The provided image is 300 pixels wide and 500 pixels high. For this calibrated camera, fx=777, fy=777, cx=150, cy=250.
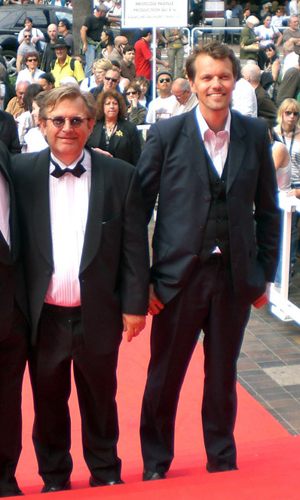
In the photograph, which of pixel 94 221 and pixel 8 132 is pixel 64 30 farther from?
pixel 94 221

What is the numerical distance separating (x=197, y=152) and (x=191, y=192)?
7.0 inches

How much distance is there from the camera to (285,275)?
657cm

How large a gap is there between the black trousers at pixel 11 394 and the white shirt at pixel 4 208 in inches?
13.1

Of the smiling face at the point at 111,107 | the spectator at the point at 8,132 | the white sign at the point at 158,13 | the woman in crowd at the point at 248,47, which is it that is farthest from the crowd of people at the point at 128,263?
the woman in crowd at the point at 248,47

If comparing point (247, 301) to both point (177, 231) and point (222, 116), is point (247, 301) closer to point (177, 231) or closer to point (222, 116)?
point (177, 231)

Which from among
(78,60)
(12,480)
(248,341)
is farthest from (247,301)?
(78,60)

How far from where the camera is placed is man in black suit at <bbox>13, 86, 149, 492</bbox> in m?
3.25

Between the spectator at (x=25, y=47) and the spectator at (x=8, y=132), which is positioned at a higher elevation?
the spectator at (x=8, y=132)

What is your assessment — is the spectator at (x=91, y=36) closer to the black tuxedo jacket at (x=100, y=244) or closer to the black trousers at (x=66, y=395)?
the black tuxedo jacket at (x=100, y=244)

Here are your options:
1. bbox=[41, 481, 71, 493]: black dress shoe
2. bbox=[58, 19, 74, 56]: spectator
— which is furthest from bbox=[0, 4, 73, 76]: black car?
bbox=[41, 481, 71, 493]: black dress shoe

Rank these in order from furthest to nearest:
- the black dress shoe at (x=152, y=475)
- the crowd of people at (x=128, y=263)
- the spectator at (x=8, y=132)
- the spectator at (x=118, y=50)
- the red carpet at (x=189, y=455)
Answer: the spectator at (x=118, y=50) → the spectator at (x=8, y=132) → the black dress shoe at (x=152, y=475) → the crowd of people at (x=128, y=263) → the red carpet at (x=189, y=455)

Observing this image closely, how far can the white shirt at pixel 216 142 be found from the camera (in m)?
3.42

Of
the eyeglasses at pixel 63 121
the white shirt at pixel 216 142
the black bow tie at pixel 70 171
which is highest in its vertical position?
the eyeglasses at pixel 63 121

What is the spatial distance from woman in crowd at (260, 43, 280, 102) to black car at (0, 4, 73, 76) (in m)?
6.46
